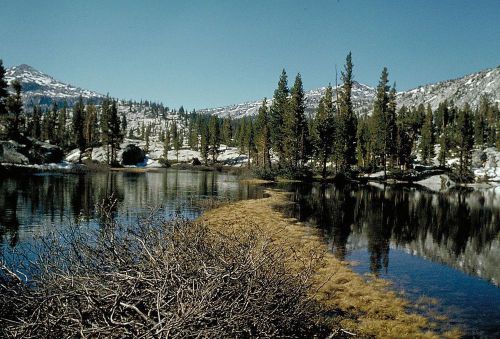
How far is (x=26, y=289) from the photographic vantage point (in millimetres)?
5816

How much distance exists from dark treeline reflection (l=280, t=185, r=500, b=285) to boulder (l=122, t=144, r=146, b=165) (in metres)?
90.2

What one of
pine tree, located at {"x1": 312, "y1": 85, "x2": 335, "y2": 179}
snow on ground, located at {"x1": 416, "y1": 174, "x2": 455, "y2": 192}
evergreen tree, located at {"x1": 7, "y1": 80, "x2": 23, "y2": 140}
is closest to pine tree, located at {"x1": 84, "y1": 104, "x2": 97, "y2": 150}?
evergreen tree, located at {"x1": 7, "y1": 80, "x2": 23, "y2": 140}

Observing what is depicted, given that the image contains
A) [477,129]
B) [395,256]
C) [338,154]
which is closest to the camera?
[395,256]

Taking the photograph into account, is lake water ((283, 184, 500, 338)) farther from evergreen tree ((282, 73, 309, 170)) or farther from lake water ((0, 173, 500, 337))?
evergreen tree ((282, 73, 309, 170))

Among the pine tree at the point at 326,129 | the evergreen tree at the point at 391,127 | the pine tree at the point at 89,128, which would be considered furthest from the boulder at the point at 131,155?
the evergreen tree at the point at 391,127

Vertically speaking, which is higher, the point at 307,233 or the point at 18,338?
the point at 18,338

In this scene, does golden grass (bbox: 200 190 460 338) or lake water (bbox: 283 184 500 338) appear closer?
golden grass (bbox: 200 190 460 338)

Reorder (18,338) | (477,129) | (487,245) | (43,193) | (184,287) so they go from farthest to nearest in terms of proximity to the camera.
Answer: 1. (477,129)
2. (43,193)
3. (487,245)
4. (184,287)
5. (18,338)

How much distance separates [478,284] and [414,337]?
6.58 m

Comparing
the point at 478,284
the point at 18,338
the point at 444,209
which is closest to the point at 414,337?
the point at 478,284

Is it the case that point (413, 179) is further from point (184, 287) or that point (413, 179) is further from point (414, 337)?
point (184, 287)

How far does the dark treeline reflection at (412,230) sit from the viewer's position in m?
17.7

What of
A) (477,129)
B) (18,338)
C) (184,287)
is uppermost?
(477,129)

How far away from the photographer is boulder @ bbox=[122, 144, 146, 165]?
115m
